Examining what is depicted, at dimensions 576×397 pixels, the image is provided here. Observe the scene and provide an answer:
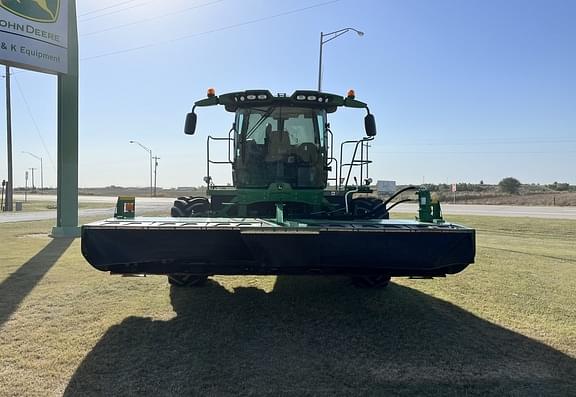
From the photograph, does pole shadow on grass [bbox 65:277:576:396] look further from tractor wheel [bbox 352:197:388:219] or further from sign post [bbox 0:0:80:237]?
sign post [bbox 0:0:80:237]

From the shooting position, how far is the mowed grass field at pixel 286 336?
3.47 metres

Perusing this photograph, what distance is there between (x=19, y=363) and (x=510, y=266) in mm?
7764

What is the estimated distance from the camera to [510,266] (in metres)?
8.41

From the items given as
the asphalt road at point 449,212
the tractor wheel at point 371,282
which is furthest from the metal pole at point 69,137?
the tractor wheel at point 371,282

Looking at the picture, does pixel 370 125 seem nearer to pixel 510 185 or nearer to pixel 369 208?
pixel 369 208

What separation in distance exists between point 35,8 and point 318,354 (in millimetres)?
12200

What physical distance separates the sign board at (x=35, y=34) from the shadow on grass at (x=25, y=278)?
499cm

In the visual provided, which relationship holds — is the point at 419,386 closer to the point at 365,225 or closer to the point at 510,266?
the point at 365,225

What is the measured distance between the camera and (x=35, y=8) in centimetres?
1198

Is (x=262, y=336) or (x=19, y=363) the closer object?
(x=19, y=363)

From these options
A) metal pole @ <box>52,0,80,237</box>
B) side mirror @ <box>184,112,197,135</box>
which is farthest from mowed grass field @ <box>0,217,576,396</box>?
metal pole @ <box>52,0,80,237</box>

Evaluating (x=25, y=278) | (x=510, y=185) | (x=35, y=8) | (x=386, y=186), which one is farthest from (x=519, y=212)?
(x=510, y=185)

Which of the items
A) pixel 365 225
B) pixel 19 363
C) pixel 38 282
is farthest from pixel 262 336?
pixel 38 282

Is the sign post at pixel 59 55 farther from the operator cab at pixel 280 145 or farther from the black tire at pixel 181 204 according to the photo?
the black tire at pixel 181 204
